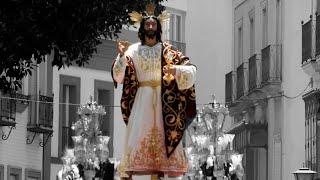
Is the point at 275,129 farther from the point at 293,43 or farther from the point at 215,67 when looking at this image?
the point at 215,67

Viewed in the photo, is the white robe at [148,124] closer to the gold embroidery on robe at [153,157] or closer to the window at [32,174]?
the gold embroidery on robe at [153,157]

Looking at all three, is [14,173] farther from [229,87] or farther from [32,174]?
[229,87]

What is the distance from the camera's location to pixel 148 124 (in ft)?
60.8

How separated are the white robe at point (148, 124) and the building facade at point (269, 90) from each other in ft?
93.8

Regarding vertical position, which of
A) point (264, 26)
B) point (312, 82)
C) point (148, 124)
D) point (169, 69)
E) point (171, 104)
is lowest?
point (148, 124)

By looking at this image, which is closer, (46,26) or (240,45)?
(46,26)

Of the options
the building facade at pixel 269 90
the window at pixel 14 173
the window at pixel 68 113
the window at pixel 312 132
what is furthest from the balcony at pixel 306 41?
the window at pixel 68 113

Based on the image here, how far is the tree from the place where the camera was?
70.4ft

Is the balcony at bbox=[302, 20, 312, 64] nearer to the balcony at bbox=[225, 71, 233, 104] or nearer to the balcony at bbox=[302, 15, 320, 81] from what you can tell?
the balcony at bbox=[302, 15, 320, 81]

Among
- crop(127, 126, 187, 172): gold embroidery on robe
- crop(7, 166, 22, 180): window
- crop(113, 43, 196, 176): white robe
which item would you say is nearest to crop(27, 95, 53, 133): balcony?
crop(7, 166, 22, 180): window

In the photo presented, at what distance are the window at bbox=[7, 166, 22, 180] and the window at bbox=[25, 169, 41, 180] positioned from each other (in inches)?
25.6

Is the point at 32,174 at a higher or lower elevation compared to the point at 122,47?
lower

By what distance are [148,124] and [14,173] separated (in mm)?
30070

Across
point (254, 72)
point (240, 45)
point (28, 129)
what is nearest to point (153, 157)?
point (28, 129)
